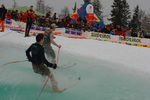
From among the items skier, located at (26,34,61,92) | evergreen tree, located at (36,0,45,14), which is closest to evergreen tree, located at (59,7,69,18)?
evergreen tree, located at (36,0,45,14)

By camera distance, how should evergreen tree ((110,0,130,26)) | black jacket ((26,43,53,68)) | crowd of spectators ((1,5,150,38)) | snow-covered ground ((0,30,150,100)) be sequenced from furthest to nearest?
1. evergreen tree ((110,0,130,26))
2. crowd of spectators ((1,5,150,38))
3. snow-covered ground ((0,30,150,100))
4. black jacket ((26,43,53,68))

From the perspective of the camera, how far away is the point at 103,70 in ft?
31.3

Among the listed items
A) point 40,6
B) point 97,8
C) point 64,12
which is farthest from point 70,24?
point 64,12

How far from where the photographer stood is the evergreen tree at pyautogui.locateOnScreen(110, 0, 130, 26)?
4831 cm

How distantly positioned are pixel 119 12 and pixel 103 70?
4219 cm

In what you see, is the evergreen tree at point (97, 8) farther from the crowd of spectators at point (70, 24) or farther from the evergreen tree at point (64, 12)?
the evergreen tree at point (64, 12)

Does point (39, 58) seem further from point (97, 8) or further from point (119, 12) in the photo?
point (97, 8)

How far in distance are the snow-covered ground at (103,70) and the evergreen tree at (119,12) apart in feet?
112

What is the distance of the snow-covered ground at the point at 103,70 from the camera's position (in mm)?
6332

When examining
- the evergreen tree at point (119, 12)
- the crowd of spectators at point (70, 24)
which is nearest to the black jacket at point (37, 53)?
the crowd of spectators at point (70, 24)

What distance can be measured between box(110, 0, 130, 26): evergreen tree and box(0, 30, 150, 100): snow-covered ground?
34136mm

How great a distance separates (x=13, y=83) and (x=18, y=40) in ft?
30.3

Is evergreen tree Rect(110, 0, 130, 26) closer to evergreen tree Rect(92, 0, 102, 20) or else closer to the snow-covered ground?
evergreen tree Rect(92, 0, 102, 20)

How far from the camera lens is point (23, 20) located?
1970cm
